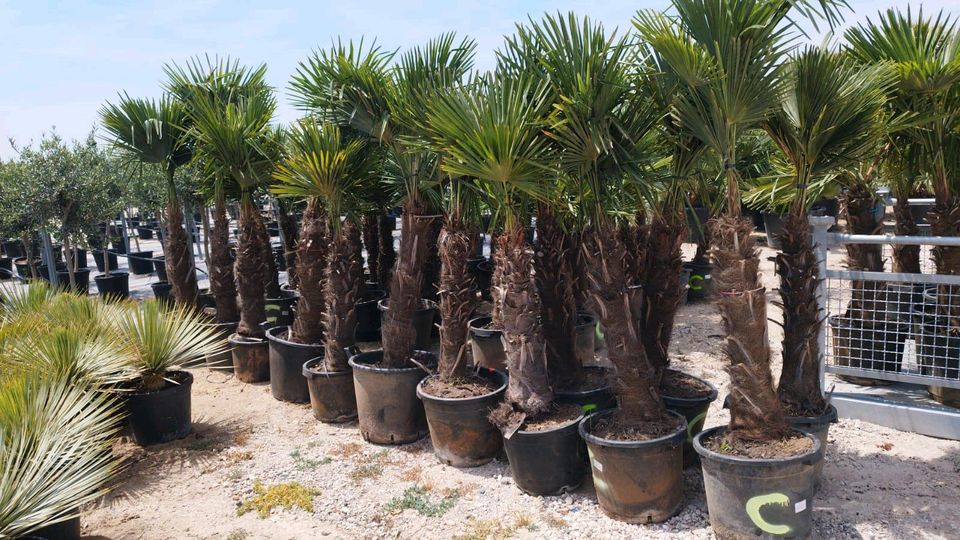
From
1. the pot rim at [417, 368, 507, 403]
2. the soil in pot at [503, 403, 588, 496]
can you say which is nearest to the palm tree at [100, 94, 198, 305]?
the pot rim at [417, 368, 507, 403]

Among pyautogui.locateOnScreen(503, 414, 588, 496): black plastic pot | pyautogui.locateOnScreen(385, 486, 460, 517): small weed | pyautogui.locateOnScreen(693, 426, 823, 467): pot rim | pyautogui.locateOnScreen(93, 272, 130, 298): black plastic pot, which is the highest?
pyautogui.locateOnScreen(93, 272, 130, 298): black plastic pot

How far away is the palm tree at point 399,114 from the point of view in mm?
5633

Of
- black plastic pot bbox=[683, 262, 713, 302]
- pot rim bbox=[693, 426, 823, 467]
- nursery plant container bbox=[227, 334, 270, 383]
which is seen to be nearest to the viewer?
pot rim bbox=[693, 426, 823, 467]

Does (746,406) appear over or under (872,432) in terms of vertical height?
over

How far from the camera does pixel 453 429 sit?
521 cm

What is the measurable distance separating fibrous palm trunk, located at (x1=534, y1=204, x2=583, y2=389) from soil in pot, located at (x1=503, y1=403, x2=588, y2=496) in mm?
728

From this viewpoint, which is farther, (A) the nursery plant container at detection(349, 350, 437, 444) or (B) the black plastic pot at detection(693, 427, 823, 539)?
(A) the nursery plant container at detection(349, 350, 437, 444)

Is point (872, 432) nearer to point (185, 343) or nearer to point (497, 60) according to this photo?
point (497, 60)

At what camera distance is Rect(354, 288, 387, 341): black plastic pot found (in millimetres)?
8945

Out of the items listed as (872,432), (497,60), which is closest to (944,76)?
(872,432)

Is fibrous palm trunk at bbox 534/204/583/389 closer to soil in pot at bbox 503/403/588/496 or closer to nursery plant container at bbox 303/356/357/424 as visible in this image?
soil in pot at bbox 503/403/588/496

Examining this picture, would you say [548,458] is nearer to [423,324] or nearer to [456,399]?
[456,399]

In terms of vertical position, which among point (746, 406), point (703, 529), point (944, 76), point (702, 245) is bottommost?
point (703, 529)

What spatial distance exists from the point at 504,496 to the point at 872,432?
2.93 meters
